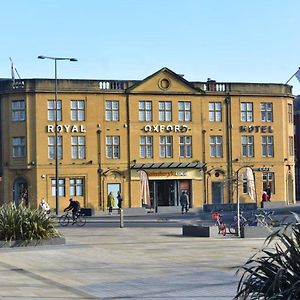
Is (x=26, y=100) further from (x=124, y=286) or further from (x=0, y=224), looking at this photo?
(x=124, y=286)

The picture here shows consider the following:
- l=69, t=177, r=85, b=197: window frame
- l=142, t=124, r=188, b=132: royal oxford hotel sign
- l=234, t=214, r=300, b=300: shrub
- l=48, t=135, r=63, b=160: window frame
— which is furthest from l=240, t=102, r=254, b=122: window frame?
l=234, t=214, r=300, b=300: shrub

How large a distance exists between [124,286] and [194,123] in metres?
49.2

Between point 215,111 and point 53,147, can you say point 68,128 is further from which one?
point 215,111

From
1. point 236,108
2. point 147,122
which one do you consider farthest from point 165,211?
point 236,108

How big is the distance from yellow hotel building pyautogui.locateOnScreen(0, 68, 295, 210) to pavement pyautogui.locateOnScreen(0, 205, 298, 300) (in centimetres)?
3223

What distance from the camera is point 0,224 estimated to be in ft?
75.8

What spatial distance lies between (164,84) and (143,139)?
203 inches

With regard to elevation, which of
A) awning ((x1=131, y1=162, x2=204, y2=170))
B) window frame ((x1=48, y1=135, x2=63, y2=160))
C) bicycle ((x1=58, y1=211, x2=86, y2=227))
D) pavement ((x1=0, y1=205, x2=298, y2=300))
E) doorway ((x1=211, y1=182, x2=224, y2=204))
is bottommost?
pavement ((x1=0, y1=205, x2=298, y2=300))

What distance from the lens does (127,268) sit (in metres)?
17.3

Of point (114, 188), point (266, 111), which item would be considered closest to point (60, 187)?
point (114, 188)

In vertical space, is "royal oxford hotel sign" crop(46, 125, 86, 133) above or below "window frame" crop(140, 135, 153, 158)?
above

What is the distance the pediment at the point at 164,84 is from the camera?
6134 cm

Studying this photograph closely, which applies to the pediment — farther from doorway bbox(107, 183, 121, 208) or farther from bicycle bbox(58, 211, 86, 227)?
bicycle bbox(58, 211, 86, 227)

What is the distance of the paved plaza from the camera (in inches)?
523
